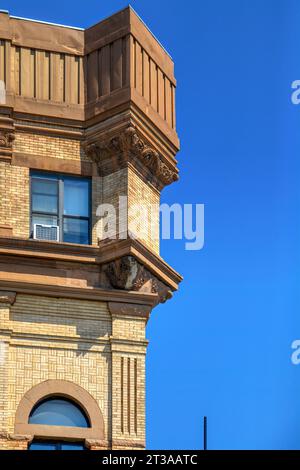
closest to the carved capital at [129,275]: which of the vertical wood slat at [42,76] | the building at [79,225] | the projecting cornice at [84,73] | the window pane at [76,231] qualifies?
the building at [79,225]

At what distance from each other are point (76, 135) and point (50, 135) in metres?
0.69

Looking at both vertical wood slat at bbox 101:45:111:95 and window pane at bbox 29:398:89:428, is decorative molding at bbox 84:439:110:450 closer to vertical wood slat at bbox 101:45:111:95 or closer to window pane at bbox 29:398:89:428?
window pane at bbox 29:398:89:428

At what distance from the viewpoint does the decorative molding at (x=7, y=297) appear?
1909 inches

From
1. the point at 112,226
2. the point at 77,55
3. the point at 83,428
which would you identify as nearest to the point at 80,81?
the point at 77,55

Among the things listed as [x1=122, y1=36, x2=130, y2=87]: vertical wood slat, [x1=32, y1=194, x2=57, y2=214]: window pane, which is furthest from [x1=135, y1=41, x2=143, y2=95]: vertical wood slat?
[x1=32, y1=194, x2=57, y2=214]: window pane

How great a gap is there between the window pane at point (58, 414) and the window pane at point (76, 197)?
5289 mm

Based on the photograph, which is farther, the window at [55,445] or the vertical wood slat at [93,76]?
the vertical wood slat at [93,76]

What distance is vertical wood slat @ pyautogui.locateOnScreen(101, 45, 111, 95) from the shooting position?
168 ft

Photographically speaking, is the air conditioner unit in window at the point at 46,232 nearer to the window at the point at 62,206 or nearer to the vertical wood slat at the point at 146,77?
the window at the point at 62,206

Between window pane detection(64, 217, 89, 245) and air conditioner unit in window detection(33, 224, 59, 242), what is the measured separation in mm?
356

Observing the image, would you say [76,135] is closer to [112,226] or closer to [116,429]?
[112,226]

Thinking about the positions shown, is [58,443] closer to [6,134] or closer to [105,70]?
[6,134]

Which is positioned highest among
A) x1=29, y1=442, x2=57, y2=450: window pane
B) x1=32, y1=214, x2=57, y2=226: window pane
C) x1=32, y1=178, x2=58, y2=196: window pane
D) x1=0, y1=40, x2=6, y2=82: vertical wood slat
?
x1=0, y1=40, x2=6, y2=82: vertical wood slat

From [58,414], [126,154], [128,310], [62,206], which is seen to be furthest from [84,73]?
[58,414]
